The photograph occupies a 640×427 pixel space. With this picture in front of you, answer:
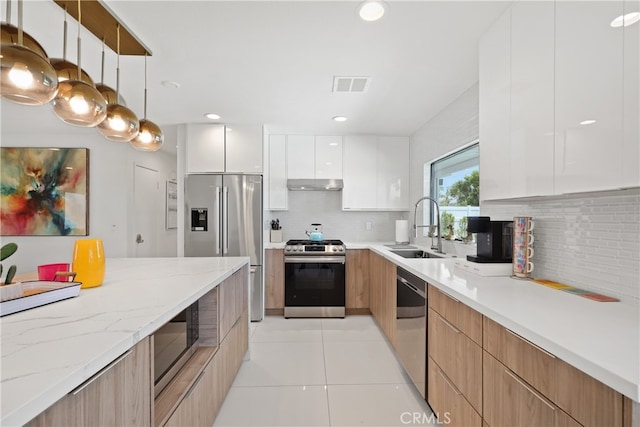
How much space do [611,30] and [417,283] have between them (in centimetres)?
154

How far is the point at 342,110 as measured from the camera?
10.2ft

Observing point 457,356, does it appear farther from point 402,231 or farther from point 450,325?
point 402,231

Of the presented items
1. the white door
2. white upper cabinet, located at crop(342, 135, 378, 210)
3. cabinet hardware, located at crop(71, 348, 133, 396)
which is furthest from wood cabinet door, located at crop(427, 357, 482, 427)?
the white door

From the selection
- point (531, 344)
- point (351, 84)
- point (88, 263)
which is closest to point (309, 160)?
point (351, 84)

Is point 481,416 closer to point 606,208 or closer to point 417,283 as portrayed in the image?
point 417,283

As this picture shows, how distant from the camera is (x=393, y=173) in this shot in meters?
4.12

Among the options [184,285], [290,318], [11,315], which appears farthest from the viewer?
[290,318]

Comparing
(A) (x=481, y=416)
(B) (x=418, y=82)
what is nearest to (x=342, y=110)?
(B) (x=418, y=82)

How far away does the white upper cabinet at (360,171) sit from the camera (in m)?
4.07

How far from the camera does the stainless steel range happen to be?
362 cm

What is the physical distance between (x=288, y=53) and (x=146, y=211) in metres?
4.27

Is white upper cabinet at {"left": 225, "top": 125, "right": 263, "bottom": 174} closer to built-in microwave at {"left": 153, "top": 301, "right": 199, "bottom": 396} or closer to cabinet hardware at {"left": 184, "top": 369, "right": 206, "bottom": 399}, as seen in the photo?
built-in microwave at {"left": 153, "top": 301, "right": 199, "bottom": 396}

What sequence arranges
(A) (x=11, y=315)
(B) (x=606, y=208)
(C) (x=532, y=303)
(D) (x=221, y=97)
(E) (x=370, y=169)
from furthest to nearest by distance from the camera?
(E) (x=370, y=169) → (D) (x=221, y=97) → (B) (x=606, y=208) → (C) (x=532, y=303) → (A) (x=11, y=315)

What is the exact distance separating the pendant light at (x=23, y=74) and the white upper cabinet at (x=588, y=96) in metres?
1.98
